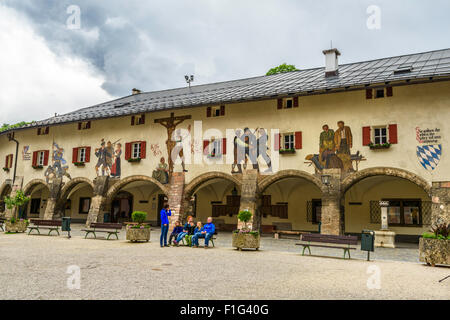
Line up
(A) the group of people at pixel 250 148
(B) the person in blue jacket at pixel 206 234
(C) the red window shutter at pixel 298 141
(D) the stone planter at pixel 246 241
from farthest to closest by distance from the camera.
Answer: (A) the group of people at pixel 250 148
(C) the red window shutter at pixel 298 141
(B) the person in blue jacket at pixel 206 234
(D) the stone planter at pixel 246 241

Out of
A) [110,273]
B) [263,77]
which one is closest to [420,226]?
[263,77]

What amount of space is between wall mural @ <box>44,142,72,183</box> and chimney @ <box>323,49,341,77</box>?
16911mm

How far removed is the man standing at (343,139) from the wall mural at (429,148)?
8.64 feet

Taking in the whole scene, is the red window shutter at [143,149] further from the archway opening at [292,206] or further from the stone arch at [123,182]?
the archway opening at [292,206]

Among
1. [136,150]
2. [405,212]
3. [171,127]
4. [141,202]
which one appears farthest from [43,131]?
[405,212]

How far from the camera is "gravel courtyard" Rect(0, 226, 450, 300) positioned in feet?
20.0

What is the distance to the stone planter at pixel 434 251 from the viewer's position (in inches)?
378

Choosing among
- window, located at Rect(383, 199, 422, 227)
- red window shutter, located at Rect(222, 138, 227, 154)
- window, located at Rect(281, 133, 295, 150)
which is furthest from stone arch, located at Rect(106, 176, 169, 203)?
window, located at Rect(383, 199, 422, 227)

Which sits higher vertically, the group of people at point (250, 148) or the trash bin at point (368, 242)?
the group of people at point (250, 148)

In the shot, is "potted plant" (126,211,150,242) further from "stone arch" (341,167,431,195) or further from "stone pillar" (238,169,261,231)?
"stone arch" (341,167,431,195)

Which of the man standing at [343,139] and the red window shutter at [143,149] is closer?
the man standing at [343,139]

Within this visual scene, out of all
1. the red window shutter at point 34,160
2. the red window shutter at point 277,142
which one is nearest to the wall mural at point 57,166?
the red window shutter at point 34,160

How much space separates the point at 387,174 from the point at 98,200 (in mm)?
15714

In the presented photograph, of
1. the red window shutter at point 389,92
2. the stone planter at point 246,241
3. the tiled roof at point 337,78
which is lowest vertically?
the stone planter at point 246,241
